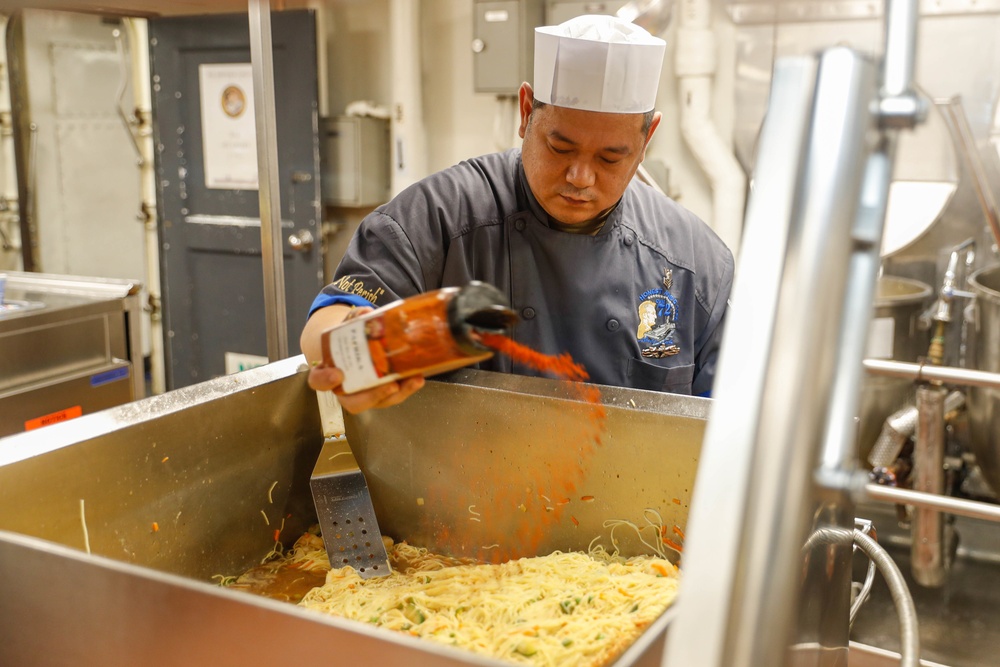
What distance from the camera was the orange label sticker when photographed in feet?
9.78

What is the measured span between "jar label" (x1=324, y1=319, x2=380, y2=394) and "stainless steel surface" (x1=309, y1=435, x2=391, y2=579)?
0.55m

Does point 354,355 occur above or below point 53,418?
above

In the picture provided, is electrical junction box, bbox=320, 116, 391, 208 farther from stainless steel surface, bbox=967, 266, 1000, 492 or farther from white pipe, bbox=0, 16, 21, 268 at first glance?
stainless steel surface, bbox=967, 266, 1000, 492

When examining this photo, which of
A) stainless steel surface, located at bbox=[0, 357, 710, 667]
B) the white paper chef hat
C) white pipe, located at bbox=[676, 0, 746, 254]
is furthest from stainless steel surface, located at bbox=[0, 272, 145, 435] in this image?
white pipe, located at bbox=[676, 0, 746, 254]

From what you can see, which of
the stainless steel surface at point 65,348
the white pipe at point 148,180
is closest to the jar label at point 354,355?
the stainless steel surface at point 65,348

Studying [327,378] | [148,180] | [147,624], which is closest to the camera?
[147,624]

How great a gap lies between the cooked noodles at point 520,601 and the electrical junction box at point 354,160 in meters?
3.36

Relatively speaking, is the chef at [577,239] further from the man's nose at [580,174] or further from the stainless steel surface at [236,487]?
the stainless steel surface at [236,487]

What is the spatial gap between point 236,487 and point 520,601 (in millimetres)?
622

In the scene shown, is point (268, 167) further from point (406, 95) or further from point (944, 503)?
point (406, 95)

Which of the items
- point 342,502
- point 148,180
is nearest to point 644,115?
point 342,502

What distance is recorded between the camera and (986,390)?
10.2ft

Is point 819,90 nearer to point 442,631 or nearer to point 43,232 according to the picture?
point 442,631

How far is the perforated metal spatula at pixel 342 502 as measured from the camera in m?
1.75
